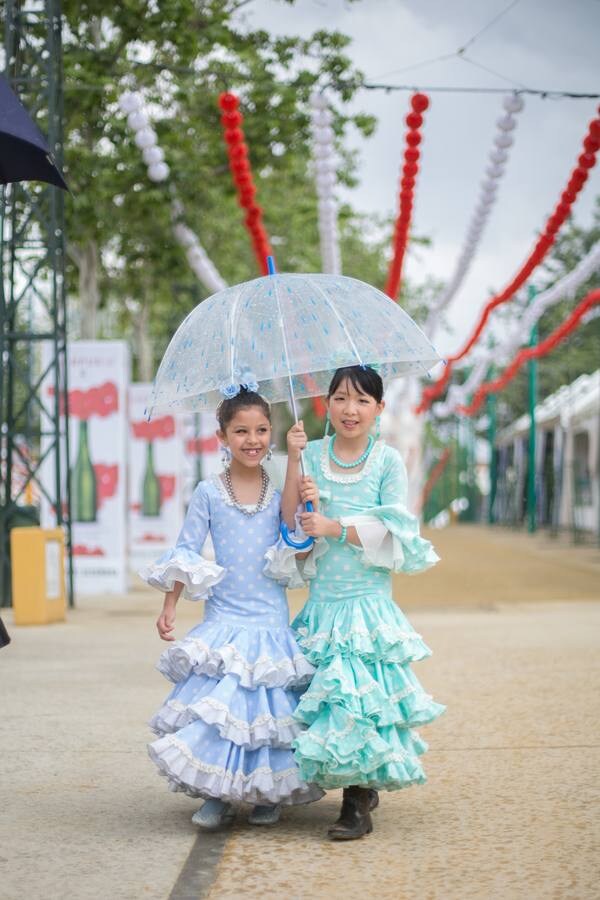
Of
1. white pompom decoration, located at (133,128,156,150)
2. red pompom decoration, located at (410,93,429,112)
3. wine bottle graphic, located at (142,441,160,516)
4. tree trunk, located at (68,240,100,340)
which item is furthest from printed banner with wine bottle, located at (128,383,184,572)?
red pompom decoration, located at (410,93,429,112)

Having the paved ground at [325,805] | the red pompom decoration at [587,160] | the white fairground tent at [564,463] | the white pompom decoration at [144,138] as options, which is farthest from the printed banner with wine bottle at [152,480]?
the paved ground at [325,805]

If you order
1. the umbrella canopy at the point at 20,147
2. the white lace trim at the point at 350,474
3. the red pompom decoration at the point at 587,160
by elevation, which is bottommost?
the white lace trim at the point at 350,474

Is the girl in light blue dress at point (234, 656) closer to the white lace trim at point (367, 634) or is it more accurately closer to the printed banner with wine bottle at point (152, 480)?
the white lace trim at point (367, 634)

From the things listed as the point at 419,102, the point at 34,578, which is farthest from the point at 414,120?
the point at 34,578

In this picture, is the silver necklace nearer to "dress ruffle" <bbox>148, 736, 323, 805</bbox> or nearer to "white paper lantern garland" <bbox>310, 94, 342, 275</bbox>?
"dress ruffle" <bbox>148, 736, 323, 805</bbox>

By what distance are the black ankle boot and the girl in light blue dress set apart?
0.14 meters

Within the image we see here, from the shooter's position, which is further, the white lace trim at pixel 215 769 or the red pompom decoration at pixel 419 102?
the red pompom decoration at pixel 419 102

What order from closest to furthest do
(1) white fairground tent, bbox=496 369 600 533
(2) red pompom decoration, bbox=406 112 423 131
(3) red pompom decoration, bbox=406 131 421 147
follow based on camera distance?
(2) red pompom decoration, bbox=406 112 423 131
(3) red pompom decoration, bbox=406 131 421 147
(1) white fairground tent, bbox=496 369 600 533

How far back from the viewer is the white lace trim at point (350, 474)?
5.06 m

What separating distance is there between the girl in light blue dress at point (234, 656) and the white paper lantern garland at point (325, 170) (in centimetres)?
934

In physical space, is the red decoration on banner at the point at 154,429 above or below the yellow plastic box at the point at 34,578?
above

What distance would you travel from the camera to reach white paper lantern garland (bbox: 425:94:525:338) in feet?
43.9

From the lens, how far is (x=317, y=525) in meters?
4.86

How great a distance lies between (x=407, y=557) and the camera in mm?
4938
